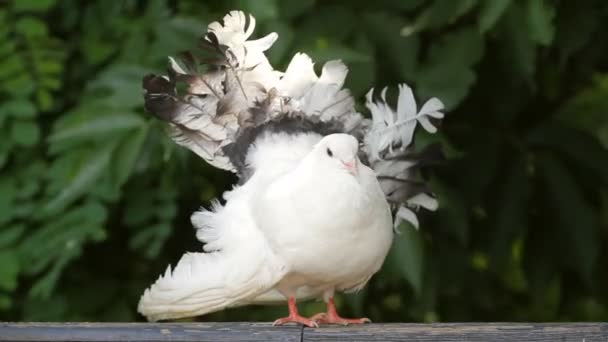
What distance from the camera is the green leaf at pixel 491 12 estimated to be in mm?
3781

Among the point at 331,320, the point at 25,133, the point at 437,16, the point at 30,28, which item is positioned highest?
the point at 30,28

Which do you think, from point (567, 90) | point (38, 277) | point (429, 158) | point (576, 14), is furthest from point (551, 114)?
point (38, 277)

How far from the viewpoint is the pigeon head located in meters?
2.82

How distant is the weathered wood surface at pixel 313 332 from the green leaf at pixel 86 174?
1.31m

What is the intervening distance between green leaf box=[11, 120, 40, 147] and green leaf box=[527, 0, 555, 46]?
171 cm

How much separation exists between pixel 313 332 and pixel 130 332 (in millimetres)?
394

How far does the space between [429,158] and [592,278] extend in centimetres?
175

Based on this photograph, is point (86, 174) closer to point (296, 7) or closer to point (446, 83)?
point (296, 7)

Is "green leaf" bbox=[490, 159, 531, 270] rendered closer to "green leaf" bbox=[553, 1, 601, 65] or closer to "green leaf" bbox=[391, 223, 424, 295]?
"green leaf" bbox=[553, 1, 601, 65]

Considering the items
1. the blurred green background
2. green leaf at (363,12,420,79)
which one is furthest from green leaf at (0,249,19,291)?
green leaf at (363,12,420,79)

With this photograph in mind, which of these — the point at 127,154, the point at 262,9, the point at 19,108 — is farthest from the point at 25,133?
the point at 262,9

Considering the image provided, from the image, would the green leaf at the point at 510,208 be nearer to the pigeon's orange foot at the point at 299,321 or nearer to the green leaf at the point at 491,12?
the green leaf at the point at 491,12

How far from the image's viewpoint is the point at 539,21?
3.83 m

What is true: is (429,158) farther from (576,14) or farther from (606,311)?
(606,311)
